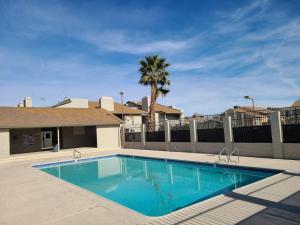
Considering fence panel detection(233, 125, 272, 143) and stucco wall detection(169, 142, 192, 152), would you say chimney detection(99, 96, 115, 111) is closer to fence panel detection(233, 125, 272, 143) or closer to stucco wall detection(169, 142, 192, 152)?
stucco wall detection(169, 142, 192, 152)

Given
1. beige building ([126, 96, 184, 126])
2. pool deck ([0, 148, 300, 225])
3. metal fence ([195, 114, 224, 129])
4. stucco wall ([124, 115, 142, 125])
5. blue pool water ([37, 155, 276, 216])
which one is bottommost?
blue pool water ([37, 155, 276, 216])

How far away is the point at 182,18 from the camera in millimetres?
17641

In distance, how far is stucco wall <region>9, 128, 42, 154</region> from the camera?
2573 cm

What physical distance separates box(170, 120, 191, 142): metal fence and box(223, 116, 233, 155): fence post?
12.5 ft

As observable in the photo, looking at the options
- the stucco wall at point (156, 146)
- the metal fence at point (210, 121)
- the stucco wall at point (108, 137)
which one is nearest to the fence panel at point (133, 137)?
the stucco wall at point (108, 137)

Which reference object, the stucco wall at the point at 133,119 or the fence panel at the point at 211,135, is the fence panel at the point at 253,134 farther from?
the stucco wall at the point at 133,119

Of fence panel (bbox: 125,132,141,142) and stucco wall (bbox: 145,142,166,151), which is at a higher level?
fence panel (bbox: 125,132,141,142)

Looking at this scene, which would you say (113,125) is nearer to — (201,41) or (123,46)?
(123,46)

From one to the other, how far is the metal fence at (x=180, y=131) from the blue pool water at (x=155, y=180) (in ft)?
12.3

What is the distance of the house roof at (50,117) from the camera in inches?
914

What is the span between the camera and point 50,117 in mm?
26078

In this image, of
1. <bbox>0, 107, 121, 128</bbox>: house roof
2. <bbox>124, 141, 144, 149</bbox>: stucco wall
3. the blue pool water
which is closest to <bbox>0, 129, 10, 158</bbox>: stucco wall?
<bbox>0, 107, 121, 128</bbox>: house roof

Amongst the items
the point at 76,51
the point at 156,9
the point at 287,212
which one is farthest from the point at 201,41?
the point at 287,212

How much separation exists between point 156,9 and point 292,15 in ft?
26.6
